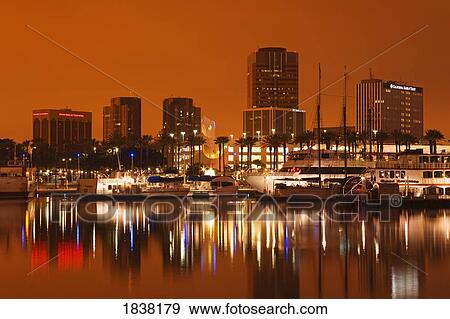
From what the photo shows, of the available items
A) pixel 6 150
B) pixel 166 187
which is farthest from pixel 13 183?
pixel 6 150

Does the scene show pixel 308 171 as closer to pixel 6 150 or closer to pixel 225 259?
pixel 225 259

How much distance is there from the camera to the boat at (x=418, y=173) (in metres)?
74.6

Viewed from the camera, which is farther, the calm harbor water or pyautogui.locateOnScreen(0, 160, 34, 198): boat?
pyautogui.locateOnScreen(0, 160, 34, 198): boat

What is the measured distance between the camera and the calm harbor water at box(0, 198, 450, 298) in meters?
23.3

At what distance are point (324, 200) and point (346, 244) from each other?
3624 centimetres

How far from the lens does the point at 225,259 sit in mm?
29734

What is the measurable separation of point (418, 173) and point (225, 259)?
160ft

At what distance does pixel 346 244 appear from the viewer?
113 feet
